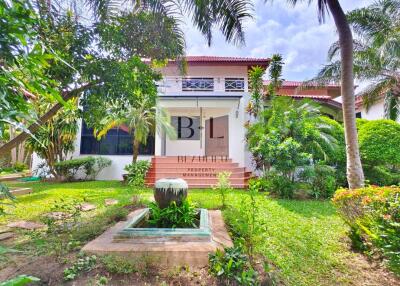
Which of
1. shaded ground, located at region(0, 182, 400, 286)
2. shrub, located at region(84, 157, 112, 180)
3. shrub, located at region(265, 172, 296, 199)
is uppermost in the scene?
shrub, located at region(84, 157, 112, 180)

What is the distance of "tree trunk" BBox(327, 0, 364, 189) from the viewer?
233 inches

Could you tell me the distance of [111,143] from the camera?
1479cm

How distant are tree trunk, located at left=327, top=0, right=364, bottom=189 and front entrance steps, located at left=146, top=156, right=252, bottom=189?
5954 millimetres

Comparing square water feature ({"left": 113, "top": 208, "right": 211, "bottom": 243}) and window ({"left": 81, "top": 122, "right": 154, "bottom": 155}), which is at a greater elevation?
window ({"left": 81, "top": 122, "right": 154, "bottom": 155})

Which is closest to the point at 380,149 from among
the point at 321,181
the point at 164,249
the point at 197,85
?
the point at 321,181

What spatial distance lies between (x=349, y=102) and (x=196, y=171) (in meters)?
7.95

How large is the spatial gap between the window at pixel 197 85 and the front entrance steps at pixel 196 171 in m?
4.86

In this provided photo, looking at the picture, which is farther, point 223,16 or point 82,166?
point 82,166

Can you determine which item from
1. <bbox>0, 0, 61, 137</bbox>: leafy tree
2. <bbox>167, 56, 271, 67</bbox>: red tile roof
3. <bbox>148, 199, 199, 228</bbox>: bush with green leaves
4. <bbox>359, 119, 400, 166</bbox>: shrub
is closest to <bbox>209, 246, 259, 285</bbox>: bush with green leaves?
<bbox>148, 199, 199, 228</bbox>: bush with green leaves

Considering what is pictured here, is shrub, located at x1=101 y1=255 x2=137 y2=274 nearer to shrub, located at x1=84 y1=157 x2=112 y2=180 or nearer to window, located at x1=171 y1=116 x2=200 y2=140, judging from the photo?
shrub, located at x1=84 y1=157 x2=112 y2=180

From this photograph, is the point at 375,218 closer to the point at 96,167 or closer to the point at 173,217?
the point at 173,217

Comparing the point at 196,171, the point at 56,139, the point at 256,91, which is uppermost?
the point at 256,91

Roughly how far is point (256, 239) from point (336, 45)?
471 inches

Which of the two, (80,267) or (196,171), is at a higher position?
(196,171)
